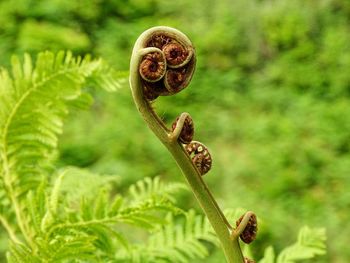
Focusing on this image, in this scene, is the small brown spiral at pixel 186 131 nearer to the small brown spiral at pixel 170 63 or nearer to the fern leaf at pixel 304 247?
the small brown spiral at pixel 170 63

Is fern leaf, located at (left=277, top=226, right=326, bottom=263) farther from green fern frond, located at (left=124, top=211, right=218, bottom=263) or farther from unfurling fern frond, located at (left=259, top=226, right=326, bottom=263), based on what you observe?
green fern frond, located at (left=124, top=211, right=218, bottom=263)

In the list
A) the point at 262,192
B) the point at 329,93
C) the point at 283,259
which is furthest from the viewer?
the point at 329,93

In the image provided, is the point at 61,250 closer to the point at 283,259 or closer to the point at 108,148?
the point at 283,259

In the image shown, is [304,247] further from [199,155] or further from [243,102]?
[243,102]

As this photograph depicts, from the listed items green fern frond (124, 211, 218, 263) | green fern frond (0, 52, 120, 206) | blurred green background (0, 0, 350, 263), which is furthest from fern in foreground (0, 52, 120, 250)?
blurred green background (0, 0, 350, 263)

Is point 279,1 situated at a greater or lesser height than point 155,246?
greater

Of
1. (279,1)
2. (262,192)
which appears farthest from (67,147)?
(279,1)
